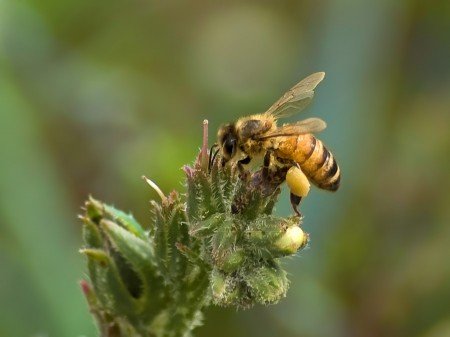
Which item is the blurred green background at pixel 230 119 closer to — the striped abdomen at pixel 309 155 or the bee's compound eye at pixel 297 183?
the striped abdomen at pixel 309 155

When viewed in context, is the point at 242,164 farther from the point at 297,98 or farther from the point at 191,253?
the point at 297,98

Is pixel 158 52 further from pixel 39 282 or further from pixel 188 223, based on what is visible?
pixel 188 223

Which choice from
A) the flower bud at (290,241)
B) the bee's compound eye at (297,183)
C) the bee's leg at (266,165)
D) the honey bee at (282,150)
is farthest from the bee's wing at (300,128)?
the flower bud at (290,241)

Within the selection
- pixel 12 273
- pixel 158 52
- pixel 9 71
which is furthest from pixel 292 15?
pixel 12 273

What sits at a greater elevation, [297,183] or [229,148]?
[229,148]

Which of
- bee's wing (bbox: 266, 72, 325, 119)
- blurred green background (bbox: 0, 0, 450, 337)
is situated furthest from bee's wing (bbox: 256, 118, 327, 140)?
blurred green background (bbox: 0, 0, 450, 337)

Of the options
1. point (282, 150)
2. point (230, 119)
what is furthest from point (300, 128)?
point (230, 119)
